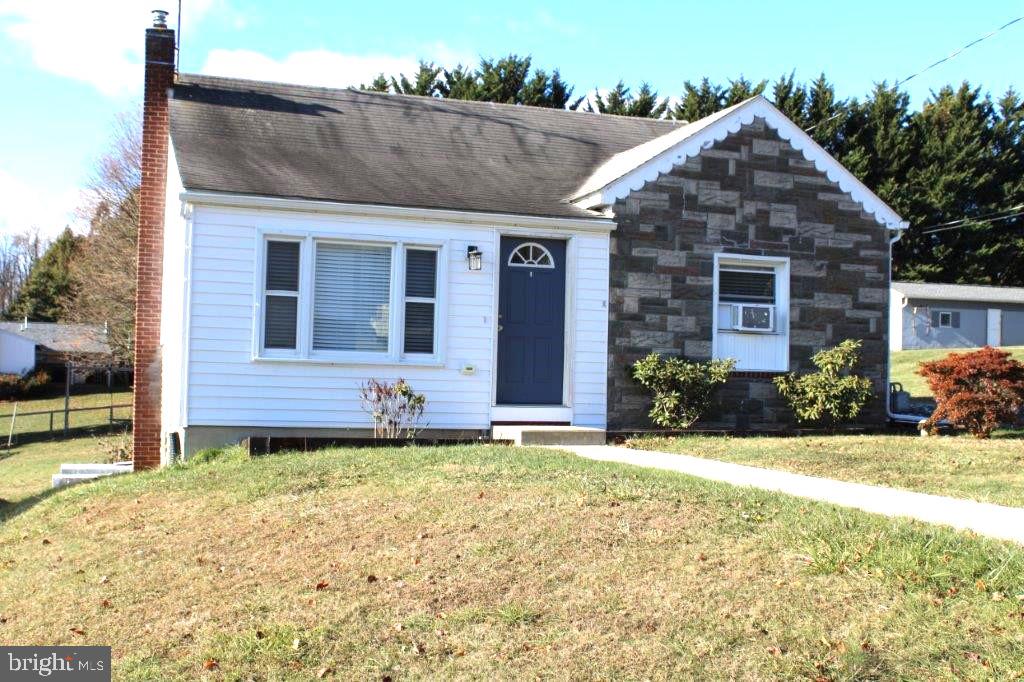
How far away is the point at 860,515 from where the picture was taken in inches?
285

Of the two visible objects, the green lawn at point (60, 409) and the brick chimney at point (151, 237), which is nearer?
the brick chimney at point (151, 237)

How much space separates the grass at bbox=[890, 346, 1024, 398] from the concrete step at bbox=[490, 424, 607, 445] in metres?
15.9

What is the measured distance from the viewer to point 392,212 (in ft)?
41.5

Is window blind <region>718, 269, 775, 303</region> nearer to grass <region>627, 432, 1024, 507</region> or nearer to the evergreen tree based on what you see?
grass <region>627, 432, 1024, 507</region>

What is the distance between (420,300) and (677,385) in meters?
3.45

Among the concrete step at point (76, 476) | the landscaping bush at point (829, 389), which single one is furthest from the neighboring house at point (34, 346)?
the landscaping bush at point (829, 389)

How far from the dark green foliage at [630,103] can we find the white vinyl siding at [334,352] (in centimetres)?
2594

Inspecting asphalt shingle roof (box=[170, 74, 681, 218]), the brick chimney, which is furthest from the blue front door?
the brick chimney

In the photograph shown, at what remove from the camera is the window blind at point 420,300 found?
42.4ft

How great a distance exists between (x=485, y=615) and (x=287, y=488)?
338cm

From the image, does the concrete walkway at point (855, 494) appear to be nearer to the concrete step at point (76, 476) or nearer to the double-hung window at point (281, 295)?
the double-hung window at point (281, 295)

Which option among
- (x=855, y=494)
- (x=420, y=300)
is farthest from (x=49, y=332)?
(x=855, y=494)

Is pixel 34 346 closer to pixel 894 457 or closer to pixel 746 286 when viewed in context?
pixel 746 286

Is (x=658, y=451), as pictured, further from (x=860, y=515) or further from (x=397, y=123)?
(x=397, y=123)
